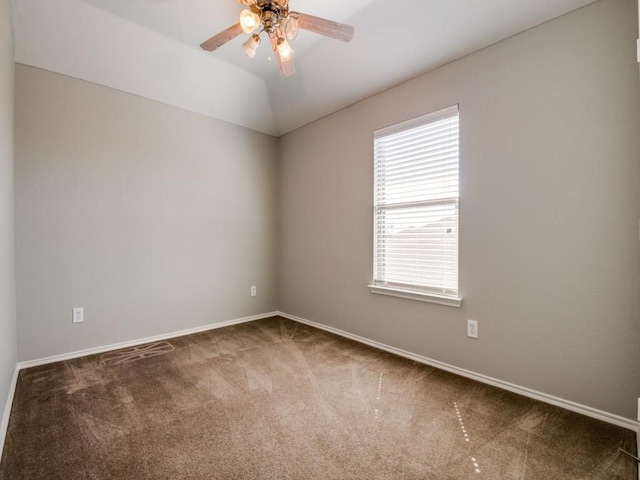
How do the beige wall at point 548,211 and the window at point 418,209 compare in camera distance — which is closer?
the beige wall at point 548,211

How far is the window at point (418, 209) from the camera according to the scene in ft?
8.00

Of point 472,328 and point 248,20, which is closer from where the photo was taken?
point 248,20

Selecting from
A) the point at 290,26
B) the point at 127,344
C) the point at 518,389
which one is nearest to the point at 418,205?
the point at 518,389

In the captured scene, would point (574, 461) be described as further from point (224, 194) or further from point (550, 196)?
point (224, 194)

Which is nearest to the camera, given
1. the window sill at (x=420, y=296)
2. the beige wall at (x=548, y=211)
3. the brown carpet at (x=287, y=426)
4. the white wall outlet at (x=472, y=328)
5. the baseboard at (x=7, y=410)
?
the brown carpet at (x=287, y=426)

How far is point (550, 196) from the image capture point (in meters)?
1.95

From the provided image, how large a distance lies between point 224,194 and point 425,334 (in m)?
2.69

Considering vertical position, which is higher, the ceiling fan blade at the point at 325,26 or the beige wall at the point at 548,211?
the ceiling fan blade at the point at 325,26

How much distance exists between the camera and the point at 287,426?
67.8 inches

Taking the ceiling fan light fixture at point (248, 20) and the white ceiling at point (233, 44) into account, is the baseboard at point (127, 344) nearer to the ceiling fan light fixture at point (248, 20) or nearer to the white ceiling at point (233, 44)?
the white ceiling at point (233, 44)

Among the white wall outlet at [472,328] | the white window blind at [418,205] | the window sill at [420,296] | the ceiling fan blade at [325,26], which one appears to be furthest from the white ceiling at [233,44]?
the white wall outlet at [472,328]

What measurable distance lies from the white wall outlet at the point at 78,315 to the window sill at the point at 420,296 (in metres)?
2.65

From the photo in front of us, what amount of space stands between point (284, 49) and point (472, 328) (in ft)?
7.78

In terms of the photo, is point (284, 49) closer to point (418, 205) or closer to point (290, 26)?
point (290, 26)
